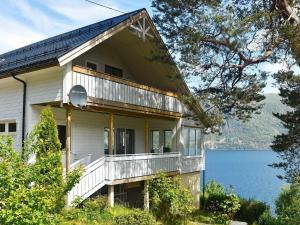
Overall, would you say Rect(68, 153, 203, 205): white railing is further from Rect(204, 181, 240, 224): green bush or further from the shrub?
Rect(204, 181, 240, 224): green bush

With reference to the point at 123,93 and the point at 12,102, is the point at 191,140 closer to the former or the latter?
Result: the point at 123,93

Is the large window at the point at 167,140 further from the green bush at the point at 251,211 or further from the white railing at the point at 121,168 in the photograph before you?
the green bush at the point at 251,211

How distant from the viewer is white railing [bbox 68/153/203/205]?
15633mm

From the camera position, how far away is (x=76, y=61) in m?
19.0

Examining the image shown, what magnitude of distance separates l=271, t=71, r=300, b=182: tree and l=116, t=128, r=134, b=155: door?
28.1ft

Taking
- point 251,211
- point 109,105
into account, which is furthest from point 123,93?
point 251,211

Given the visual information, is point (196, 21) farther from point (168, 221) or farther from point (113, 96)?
point (168, 221)

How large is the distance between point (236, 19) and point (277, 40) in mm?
2423

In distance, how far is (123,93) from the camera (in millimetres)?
17969

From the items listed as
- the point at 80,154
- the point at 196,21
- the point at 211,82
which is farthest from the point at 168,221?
the point at 196,21

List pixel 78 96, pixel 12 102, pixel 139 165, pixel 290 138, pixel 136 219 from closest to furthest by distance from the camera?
pixel 136 219
pixel 78 96
pixel 12 102
pixel 139 165
pixel 290 138

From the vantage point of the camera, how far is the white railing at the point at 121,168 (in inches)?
615

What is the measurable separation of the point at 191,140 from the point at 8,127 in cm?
1211

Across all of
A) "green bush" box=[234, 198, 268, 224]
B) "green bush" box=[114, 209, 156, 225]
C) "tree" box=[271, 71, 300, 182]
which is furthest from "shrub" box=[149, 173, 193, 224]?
"green bush" box=[234, 198, 268, 224]
